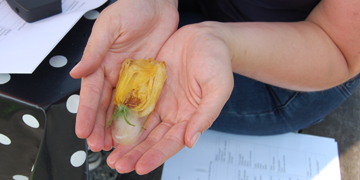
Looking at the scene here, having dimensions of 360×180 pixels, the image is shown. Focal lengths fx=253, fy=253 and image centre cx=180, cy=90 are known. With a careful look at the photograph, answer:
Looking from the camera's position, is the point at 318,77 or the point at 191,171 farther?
the point at 191,171

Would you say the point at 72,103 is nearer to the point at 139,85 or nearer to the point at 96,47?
the point at 96,47

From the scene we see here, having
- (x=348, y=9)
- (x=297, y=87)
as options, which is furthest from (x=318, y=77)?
(x=348, y=9)

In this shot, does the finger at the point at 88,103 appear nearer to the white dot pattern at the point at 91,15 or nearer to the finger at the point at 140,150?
the finger at the point at 140,150

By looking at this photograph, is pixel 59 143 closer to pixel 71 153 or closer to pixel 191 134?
pixel 71 153

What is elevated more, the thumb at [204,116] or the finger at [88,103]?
the finger at [88,103]

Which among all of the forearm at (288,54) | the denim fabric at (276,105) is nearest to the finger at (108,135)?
the forearm at (288,54)

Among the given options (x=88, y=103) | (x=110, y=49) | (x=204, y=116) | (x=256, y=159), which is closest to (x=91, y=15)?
(x=110, y=49)
